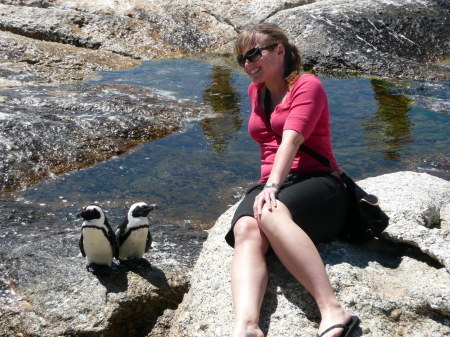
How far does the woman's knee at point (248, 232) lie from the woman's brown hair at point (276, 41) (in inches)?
41.5

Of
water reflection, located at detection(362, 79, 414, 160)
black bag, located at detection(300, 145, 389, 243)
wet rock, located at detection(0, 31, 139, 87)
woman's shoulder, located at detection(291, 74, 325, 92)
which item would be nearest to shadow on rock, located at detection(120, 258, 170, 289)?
black bag, located at detection(300, 145, 389, 243)

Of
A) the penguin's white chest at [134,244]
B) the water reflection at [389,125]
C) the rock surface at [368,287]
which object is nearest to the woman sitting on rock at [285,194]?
the rock surface at [368,287]

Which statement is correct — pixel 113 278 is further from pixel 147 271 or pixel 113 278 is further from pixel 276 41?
pixel 276 41

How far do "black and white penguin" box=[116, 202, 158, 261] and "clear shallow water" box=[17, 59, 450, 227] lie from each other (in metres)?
1.84

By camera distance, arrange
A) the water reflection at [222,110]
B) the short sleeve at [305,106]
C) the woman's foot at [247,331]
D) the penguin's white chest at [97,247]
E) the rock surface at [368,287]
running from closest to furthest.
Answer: the woman's foot at [247,331], the rock surface at [368,287], the short sleeve at [305,106], the penguin's white chest at [97,247], the water reflection at [222,110]

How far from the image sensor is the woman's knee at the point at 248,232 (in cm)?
344

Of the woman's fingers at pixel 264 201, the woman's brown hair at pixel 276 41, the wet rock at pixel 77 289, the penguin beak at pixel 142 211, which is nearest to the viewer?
the woman's fingers at pixel 264 201

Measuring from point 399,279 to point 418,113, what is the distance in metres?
8.04

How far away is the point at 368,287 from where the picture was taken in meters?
3.45

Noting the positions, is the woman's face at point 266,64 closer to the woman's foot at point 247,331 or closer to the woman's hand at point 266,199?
the woman's hand at point 266,199

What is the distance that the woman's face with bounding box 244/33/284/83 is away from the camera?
3900 millimetres

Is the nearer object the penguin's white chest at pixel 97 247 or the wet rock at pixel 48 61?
the penguin's white chest at pixel 97 247

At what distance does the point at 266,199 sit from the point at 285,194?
0.48 ft

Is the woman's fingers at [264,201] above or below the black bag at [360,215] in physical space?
above
